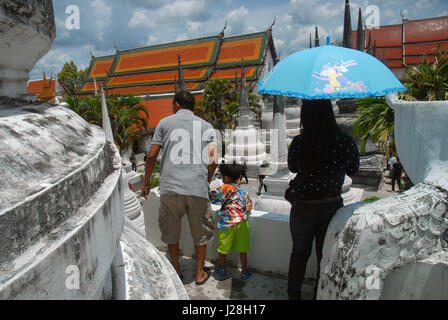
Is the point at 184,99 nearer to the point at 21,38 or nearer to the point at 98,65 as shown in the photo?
the point at 21,38

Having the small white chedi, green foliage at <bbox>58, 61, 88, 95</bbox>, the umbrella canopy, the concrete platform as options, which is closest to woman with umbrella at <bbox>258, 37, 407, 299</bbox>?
the umbrella canopy

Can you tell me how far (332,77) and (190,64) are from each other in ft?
87.2

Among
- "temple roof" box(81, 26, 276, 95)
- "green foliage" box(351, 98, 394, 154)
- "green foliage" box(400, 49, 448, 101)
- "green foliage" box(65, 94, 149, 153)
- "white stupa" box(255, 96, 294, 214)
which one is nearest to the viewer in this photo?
"green foliage" box(400, 49, 448, 101)

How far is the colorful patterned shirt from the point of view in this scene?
2596 mm

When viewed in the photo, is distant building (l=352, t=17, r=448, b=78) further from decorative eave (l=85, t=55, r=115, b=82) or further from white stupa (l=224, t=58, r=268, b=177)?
decorative eave (l=85, t=55, r=115, b=82)

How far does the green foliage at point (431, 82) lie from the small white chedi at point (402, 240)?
2.16 metres

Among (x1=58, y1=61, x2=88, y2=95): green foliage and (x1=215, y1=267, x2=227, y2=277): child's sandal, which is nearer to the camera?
(x1=215, y1=267, x2=227, y2=277): child's sandal

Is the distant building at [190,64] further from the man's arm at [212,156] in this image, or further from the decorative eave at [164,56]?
the man's arm at [212,156]

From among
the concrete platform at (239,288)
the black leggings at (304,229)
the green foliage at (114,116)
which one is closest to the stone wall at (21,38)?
the black leggings at (304,229)

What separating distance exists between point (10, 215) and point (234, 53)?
→ 2740 centimetres

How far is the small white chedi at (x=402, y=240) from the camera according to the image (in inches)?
63.4

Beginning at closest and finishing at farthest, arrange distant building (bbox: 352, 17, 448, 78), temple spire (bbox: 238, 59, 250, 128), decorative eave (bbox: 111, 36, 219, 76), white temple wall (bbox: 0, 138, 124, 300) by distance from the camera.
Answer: white temple wall (bbox: 0, 138, 124, 300) → temple spire (bbox: 238, 59, 250, 128) → decorative eave (bbox: 111, 36, 219, 76) → distant building (bbox: 352, 17, 448, 78)

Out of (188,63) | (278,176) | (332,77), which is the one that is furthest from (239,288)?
(188,63)
